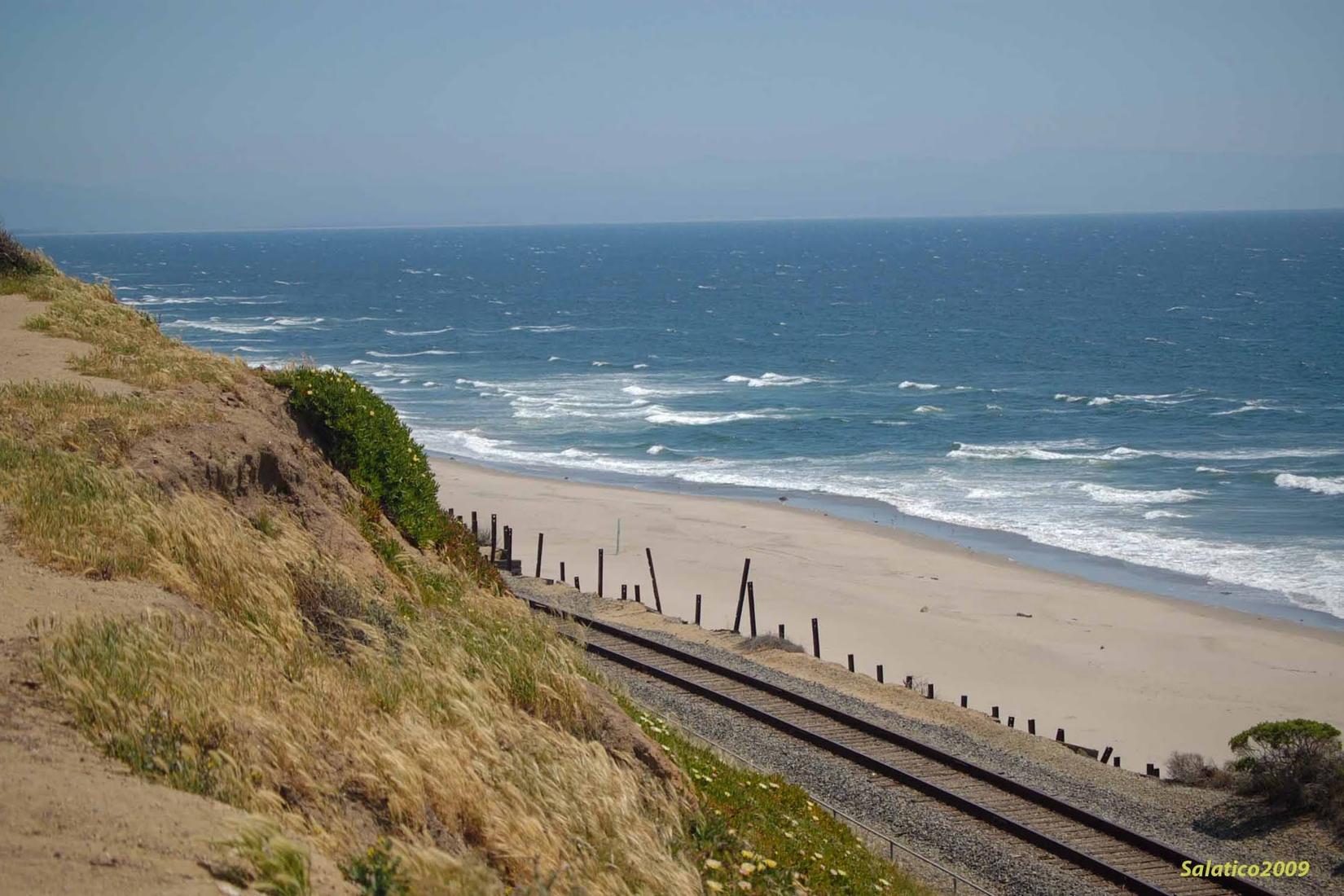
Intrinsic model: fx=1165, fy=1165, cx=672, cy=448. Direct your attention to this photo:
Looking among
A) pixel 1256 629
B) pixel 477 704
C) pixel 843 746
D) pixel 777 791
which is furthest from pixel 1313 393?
pixel 477 704

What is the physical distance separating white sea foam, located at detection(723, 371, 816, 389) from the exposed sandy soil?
228 feet

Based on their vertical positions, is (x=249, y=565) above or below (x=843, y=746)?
above

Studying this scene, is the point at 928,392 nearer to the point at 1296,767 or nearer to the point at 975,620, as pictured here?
the point at 975,620

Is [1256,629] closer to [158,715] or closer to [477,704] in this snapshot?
[477,704]

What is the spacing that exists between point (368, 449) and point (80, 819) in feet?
43.7

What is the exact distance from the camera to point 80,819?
554cm

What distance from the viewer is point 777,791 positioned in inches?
467

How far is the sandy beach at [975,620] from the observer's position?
27.5 meters

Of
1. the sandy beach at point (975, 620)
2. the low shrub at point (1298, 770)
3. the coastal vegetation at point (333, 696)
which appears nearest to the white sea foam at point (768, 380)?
the sandy beach at point (975, 620)

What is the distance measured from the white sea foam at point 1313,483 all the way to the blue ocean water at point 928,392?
6.3 inches

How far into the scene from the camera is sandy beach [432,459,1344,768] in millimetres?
27547

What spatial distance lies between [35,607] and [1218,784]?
16854 mm

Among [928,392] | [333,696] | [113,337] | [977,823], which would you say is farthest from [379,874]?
[928,392]

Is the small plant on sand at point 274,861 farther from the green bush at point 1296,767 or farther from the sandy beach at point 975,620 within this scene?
the sandy beach at point 975,620
